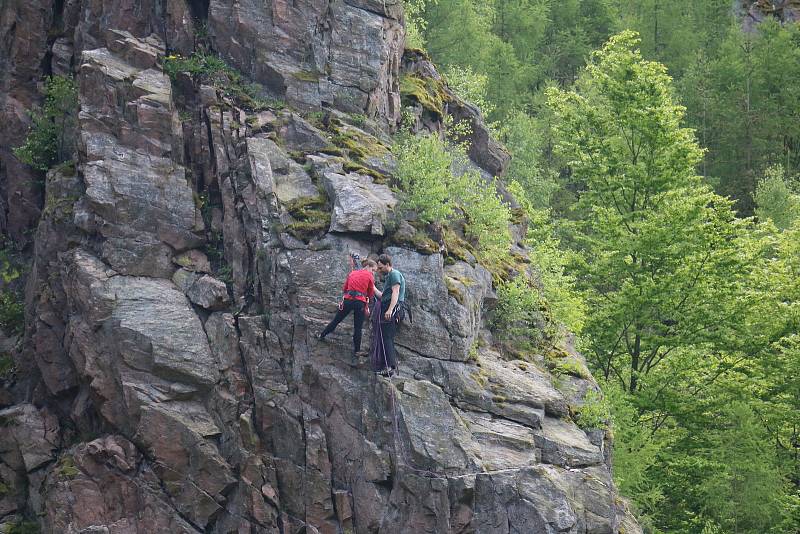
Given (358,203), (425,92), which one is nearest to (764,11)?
(425,92)

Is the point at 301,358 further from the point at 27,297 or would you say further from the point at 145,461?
the point at 27,297

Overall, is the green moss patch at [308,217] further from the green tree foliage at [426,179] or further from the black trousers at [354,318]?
the black trousers at [354,318]

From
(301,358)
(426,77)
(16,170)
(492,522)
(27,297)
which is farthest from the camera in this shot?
(426,77)

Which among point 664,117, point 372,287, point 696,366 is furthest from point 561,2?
point 372,287

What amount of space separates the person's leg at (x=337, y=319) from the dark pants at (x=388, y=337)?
2.23 ft

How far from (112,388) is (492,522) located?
8060mm

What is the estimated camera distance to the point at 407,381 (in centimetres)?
1772

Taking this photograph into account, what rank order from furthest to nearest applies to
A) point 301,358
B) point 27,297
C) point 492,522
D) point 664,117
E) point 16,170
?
point 664,117 → point 16,170 → point 27,297 → point 301,358 → point 492,522

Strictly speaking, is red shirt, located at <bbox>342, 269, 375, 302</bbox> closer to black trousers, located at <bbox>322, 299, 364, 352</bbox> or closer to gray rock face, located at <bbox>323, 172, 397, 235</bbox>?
black trousers, located at <bbox>322, 299, 364, 352</bbox>

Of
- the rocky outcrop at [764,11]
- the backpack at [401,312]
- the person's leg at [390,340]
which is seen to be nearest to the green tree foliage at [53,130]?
the backpack at [401,312]

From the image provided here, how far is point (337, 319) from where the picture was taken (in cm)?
1794

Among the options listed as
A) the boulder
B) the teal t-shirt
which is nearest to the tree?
the teal t-shirt

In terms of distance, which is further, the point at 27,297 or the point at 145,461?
the point at 27,297

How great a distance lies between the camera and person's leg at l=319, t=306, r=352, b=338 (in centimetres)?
1769
